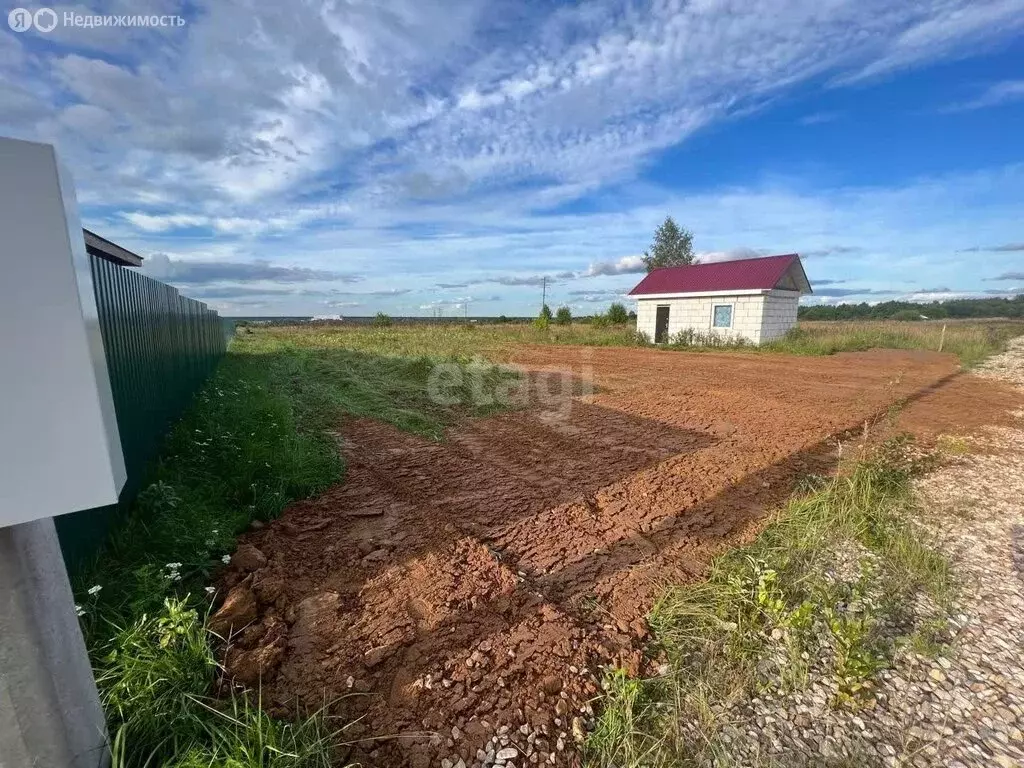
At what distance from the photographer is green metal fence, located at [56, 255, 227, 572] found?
2.51 metres

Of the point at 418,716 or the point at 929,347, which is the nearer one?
the point at 418,716

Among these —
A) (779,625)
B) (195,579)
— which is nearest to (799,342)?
(779,625)

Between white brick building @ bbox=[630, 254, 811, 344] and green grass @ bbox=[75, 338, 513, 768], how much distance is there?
1484 centimetres

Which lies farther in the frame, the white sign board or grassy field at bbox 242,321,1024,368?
grassy field at bbox 242,321,1024,368

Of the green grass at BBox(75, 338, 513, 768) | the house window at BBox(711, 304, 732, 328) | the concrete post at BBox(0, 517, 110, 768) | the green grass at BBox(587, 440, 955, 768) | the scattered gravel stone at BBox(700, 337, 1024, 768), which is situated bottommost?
the scattered gravel stone at BBox(700, 337, 1024, 768)

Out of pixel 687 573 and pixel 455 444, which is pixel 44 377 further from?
pixel 455 444

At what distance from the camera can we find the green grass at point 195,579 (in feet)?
5.33

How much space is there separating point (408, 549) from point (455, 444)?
2.42 m

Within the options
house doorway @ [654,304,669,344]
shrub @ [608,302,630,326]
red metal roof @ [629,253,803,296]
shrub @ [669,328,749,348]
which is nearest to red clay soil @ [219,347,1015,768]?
shrub @ [669,328,749,348]

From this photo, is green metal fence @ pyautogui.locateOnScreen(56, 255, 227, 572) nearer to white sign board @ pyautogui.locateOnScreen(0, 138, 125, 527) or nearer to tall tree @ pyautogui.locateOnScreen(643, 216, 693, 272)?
white sign board @ pyautogui.locateOnScreen(0, 138, 125, 527)

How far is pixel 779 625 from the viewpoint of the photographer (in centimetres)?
238

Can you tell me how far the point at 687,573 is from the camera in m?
2.89

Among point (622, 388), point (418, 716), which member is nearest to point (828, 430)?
point (622, 388)

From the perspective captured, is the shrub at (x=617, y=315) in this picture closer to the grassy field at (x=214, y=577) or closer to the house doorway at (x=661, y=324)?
the house doorway at (x=661, y=324)
